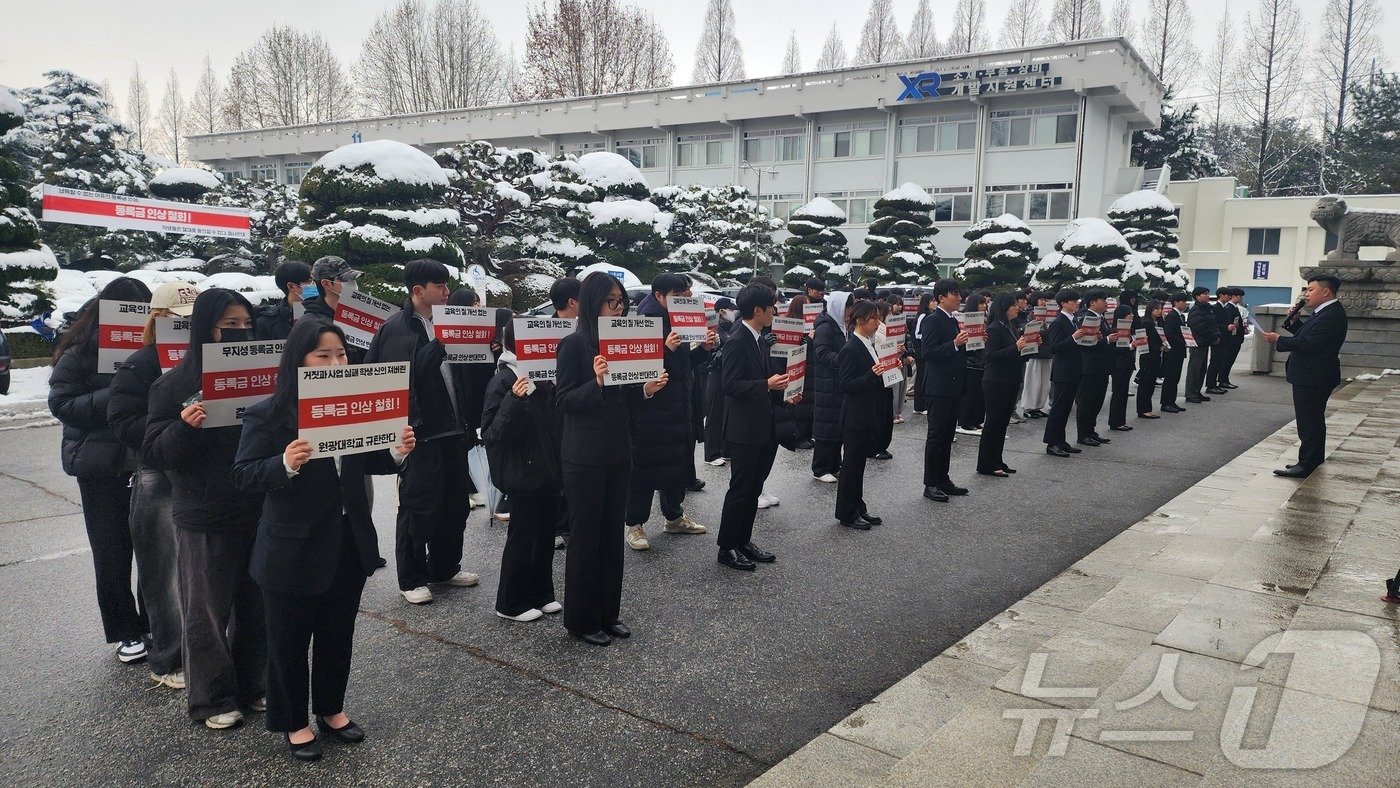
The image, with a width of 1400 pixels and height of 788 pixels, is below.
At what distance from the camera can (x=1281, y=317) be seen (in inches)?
862

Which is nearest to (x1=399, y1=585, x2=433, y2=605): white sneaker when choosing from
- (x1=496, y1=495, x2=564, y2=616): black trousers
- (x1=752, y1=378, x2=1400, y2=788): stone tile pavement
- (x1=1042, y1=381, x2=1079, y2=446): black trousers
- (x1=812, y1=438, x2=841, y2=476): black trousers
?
(x1=496, y1=495, x2=564, y2=616): black trousers

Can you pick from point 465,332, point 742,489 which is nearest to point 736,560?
point 742,489

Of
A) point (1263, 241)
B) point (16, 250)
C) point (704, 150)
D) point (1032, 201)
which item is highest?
point (704, 150)

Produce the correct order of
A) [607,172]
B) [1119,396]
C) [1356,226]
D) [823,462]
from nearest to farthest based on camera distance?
[823,462] → [1119,396] → [1356,226] → [607,172]

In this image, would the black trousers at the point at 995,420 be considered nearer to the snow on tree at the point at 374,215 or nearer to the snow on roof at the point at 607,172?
the snow on tree at the point at 374,215

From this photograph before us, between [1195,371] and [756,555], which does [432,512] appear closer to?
[756,555]

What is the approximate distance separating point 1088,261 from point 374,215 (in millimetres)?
20996

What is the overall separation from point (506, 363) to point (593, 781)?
2704 mm

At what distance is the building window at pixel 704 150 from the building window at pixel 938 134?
9527 mm

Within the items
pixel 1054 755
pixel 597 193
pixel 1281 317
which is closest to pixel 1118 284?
pixel 1281 317

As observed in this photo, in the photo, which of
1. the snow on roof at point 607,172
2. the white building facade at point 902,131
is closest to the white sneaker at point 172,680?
the snow on roof at point 607,172

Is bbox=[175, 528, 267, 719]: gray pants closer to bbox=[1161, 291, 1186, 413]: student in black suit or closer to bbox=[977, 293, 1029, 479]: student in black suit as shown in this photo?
bbox=[977, 293, 1029, 479]: student in black suit

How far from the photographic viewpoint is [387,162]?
668 inches

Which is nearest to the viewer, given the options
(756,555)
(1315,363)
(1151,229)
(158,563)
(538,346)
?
(158,563)
